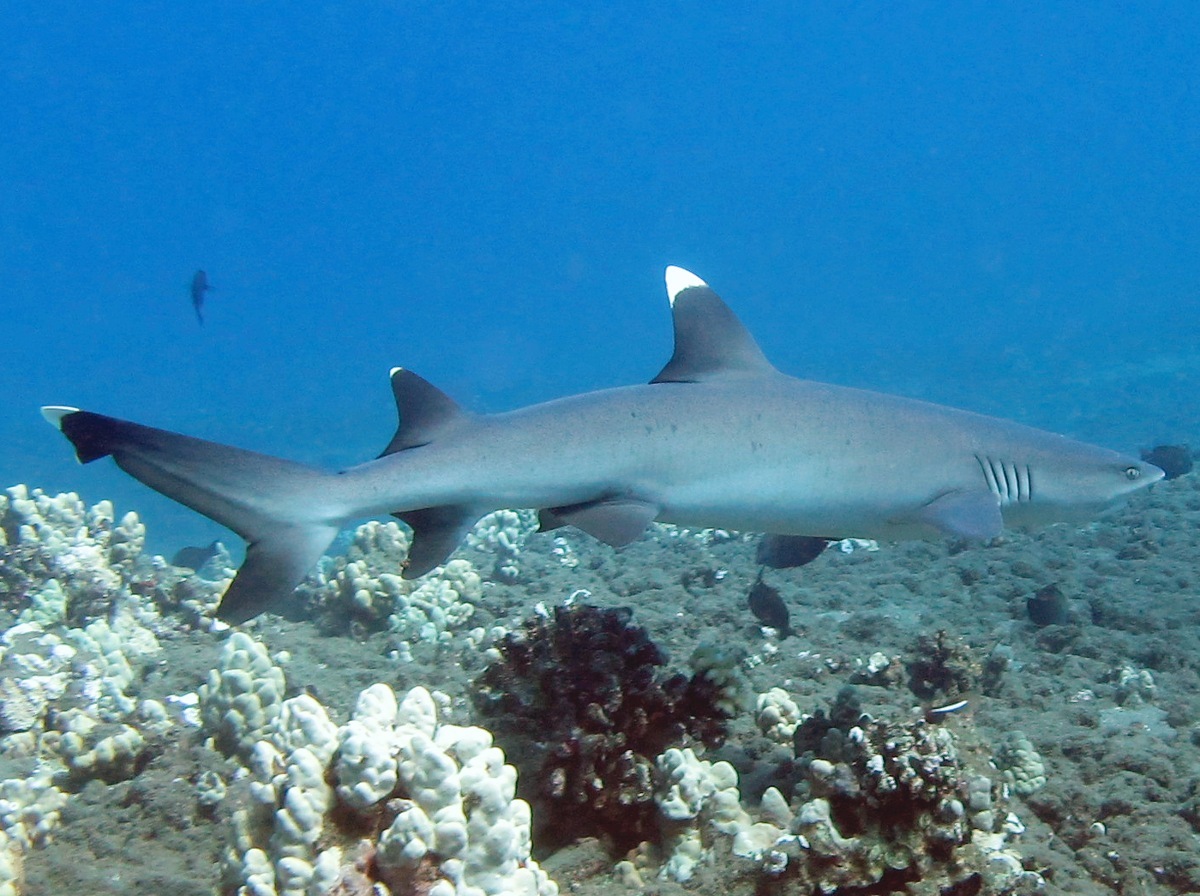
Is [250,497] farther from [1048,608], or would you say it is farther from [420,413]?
[1048,608]

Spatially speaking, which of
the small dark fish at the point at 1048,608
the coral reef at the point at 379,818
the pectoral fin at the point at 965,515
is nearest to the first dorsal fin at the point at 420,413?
the coral reef at the point at 379,818

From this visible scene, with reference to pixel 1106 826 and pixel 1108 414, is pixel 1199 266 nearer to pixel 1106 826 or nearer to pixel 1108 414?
pixel 1108 414

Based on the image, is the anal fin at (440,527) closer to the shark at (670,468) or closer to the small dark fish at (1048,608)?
the shark at (670,468)

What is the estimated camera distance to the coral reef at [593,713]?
150 inches

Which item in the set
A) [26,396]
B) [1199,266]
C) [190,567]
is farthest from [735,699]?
[1199,266]

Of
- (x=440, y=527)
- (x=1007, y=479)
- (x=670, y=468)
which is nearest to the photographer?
(x=440, y=527)

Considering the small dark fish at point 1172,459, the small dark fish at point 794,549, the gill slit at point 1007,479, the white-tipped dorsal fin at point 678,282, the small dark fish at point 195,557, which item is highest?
the small dark fish at point 1172,459

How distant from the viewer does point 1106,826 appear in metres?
3.78

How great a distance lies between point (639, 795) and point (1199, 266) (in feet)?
638

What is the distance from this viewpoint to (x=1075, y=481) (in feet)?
16.3

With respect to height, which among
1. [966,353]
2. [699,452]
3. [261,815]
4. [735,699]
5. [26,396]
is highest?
[26,396]

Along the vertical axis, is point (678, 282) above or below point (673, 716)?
above

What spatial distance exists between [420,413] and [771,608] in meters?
4.07

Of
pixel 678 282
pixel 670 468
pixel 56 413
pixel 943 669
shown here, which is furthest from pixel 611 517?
pixel 943 669
